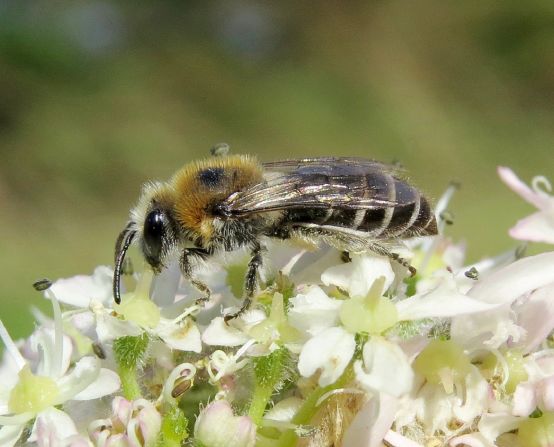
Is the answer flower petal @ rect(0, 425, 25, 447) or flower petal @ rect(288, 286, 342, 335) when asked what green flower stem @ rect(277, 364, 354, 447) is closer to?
flower petal @ rect(288, 286, 342, 335)

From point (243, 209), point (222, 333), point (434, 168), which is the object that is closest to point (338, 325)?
point (222, 333)

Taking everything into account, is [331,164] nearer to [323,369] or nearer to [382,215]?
[382,215]

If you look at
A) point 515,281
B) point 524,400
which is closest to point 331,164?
point 515,281

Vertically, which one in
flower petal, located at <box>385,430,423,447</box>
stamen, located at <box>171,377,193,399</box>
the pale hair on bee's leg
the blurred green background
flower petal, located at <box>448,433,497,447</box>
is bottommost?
flower petal, located at <box>448,433,497,447</box>

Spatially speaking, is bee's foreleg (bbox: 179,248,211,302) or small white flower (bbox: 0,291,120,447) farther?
bee's foreleg (bbox: 179,248,211,302)

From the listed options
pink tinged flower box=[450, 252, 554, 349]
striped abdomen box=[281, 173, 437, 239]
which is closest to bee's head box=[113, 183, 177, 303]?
striped abdomen box=[281, 173, 437, 239]

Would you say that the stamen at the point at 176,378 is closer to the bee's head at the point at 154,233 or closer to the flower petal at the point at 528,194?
the bee's head at the point at 154,233
